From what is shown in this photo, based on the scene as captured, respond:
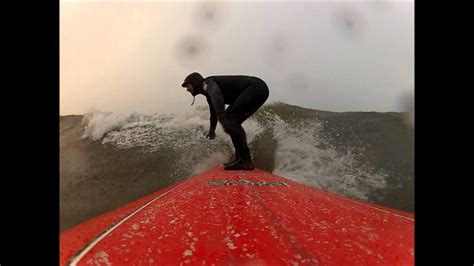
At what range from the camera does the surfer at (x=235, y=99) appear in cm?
141

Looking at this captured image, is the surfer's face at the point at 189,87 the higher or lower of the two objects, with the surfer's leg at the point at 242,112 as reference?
higher

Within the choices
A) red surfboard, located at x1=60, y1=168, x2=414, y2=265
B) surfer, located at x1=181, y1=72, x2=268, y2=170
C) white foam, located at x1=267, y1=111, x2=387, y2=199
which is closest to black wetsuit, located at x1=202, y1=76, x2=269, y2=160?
surfer, located at x1=181, y1=72, x2=268, y2=170

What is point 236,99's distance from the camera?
145 centimetres

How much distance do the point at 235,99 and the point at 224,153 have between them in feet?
0.77

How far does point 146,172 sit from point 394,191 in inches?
30.5

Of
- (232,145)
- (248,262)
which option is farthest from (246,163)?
(248,262)

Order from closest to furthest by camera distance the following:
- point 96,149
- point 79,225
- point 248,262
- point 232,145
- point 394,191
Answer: point 248,262, point 79,225, point 394,191, point 96,149, point 232,145

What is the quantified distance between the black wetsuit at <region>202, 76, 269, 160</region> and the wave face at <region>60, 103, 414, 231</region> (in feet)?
0.23

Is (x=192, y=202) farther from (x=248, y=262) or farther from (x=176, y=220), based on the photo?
(x=248, y=262)

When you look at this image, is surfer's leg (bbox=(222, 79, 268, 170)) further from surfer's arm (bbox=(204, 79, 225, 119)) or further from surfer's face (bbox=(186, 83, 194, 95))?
surfer's face (bbox=(186, 83, 194, 95))

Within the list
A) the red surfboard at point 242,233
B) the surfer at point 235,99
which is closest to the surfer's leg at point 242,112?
the surfer at point 235,99

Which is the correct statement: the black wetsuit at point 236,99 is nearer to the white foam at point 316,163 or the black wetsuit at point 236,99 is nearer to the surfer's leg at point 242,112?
the surfer's leg at point 242,112

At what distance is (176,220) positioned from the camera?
0.78m
